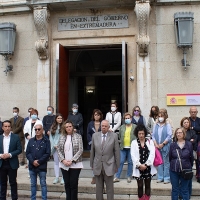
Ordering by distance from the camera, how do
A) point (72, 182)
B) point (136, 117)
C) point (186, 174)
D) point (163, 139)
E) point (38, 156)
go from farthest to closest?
point (136, 117) < point (163, 139) < point (38, 156) < point (72, 182) < point (186, 174)

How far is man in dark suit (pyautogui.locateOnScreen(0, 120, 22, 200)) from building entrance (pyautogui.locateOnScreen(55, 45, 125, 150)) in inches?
238

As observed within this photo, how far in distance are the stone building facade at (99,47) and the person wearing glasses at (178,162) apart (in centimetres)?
326

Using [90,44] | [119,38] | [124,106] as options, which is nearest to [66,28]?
[90,44]

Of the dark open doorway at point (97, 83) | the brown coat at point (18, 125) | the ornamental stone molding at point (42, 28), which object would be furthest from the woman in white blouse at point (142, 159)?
the dark open doorway at point (97, 83)

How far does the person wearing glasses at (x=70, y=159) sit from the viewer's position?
560 cm

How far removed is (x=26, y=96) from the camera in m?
9.66

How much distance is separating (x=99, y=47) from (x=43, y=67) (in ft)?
6.43

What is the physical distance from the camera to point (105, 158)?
18.2 ft

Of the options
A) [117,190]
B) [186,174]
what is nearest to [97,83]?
[117,190]

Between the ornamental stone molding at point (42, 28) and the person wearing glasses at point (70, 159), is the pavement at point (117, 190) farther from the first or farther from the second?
the ornamental stone molding at point (42, 28)

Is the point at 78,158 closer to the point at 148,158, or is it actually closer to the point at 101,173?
the point at 101,173

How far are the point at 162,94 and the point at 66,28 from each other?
12.3ft

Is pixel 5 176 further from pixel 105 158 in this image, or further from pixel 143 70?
pixel 143 70

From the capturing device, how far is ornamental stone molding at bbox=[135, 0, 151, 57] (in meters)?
8.50
